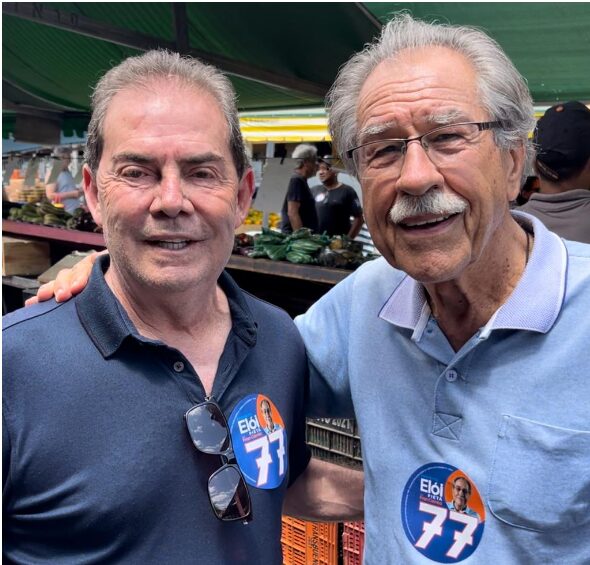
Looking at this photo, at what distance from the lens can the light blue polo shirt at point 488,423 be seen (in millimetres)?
1212

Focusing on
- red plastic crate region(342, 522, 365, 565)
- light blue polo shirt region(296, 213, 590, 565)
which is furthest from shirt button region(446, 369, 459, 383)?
red plastic crate region(342, 522, 365, 565)

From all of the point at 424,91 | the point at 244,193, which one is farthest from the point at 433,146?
the point at 244,193

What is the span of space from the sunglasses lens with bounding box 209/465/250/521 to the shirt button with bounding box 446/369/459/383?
1.72ft

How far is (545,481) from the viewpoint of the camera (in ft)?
3.98

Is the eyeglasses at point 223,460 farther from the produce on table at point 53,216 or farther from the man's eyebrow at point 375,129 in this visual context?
the produce on table at point 53,216

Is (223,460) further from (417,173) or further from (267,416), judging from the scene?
(417,173)

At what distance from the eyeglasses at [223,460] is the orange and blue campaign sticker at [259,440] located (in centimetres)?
4

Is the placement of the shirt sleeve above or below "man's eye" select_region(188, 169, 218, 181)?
below

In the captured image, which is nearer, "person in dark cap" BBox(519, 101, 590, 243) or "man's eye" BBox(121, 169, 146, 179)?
"man's eye" BBox(121, 169, 146, 179)

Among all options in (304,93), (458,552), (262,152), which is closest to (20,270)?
(304,93)

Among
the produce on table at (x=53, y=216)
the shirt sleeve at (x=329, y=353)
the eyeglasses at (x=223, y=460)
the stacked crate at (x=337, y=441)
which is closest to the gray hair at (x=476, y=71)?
the shirt sleeve at (x=329, y=353)

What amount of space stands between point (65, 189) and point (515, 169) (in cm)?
720

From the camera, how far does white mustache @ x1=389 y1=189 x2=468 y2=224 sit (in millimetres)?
1253

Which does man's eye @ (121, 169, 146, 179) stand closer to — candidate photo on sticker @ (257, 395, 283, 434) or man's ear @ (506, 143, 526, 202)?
candidate photo on sticker @ (257, 395, 283, 434)
